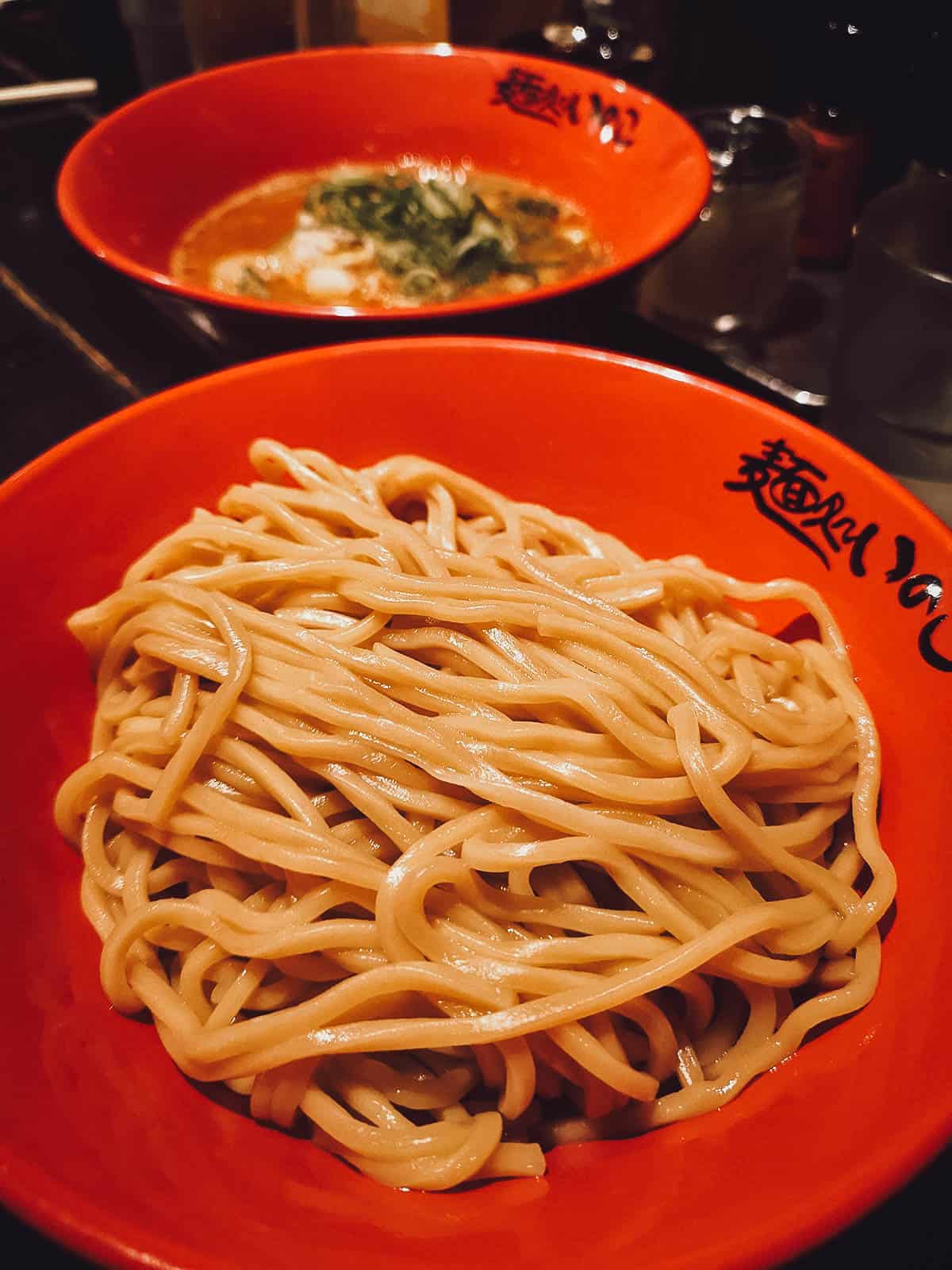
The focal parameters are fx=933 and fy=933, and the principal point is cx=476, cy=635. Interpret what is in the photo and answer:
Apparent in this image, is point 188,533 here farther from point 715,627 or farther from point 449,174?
point 449,174

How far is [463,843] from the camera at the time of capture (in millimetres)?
1191

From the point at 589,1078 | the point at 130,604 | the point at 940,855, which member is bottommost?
the point at 589,1078

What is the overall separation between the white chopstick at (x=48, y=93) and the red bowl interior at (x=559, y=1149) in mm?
2746

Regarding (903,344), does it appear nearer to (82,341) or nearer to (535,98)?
(535,98)

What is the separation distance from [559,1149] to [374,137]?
3.16 metres

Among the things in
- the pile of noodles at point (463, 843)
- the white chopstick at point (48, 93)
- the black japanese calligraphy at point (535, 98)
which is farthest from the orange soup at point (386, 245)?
the pile of noodles at point (463, 843)

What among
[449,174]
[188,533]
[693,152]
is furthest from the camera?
[449,174]

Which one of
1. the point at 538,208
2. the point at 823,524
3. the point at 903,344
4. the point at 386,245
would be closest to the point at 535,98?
the point at 538,208

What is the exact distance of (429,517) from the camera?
1.67 m

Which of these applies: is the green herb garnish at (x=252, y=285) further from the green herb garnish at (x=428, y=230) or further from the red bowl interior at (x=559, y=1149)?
the red bowl interior at (x=559, y=1149)

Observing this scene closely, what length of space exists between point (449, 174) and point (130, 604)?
2410 mm

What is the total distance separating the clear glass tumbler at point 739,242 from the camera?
8.05ft

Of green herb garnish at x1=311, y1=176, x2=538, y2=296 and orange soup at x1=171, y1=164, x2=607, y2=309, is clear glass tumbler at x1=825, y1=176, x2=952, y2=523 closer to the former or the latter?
orange soup at x1=171, y1=164, x2=607, y2=309

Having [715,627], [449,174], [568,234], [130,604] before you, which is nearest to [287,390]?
[130,604]
